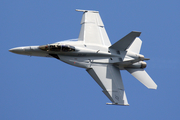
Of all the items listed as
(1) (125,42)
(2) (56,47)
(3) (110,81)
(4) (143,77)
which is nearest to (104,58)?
(3) (110,81)

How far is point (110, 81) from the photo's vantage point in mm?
29031

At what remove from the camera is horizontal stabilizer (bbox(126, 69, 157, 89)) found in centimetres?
3013

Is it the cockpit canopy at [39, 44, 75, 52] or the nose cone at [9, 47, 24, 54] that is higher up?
the cockpit canopy at [39, 44, 75, 52]

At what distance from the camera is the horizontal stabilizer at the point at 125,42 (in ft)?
94.9

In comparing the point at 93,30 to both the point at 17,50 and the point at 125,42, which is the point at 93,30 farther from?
the point at 17,50

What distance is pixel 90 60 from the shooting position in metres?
29.3

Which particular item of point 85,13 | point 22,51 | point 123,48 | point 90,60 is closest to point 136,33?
point 123,48

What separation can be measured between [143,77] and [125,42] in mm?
3402

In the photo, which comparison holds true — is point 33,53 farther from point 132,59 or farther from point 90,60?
point 132,59

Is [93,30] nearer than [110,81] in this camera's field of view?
No

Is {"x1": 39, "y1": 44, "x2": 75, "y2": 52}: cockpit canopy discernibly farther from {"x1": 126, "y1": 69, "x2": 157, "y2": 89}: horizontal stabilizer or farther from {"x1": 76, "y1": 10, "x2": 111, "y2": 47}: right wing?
{"x1": 126, "y1": 69, "x2": 157, "y2": 89}: horizontal stabilizer

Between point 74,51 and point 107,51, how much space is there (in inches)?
105

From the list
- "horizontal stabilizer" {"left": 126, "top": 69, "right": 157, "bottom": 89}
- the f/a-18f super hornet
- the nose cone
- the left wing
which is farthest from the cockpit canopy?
"horizontal stabilizer" {"left": 126, "top": 69, "right": 157, "bottom": 89}

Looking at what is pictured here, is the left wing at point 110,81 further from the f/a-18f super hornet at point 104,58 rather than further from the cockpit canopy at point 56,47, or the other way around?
the cockpit canopy at point 56,47
